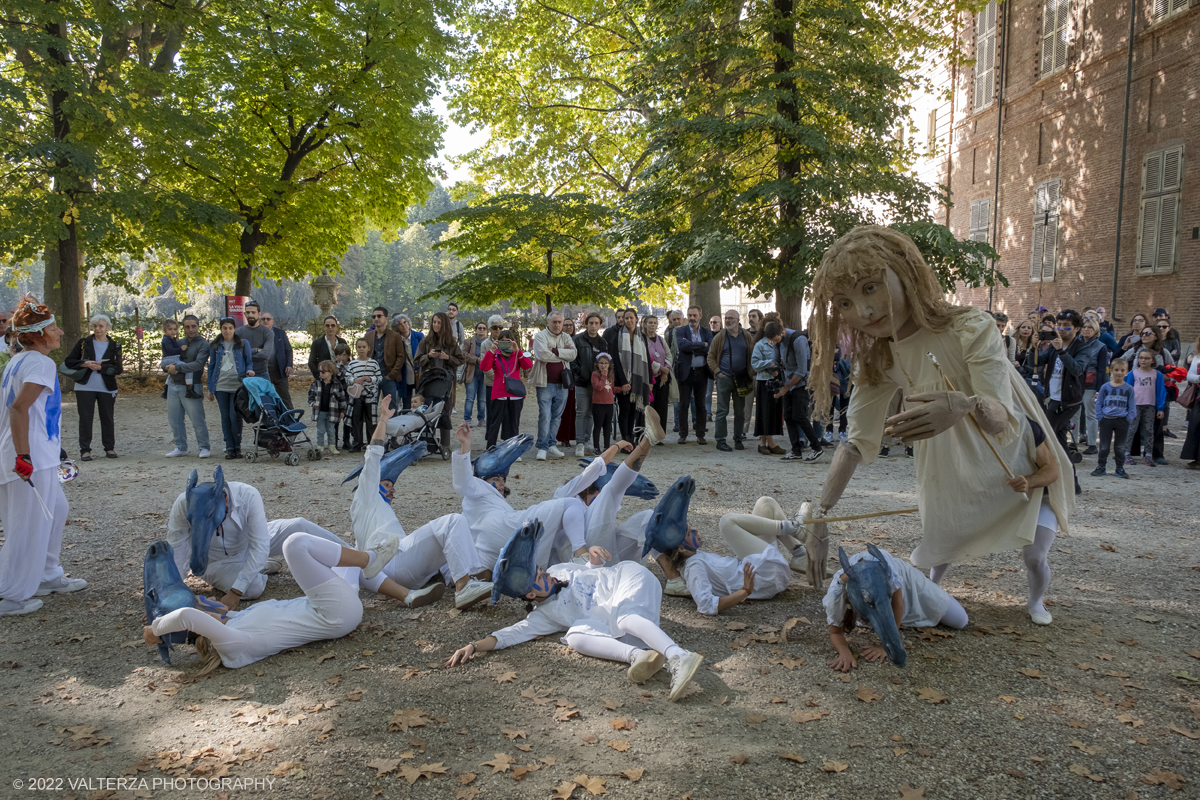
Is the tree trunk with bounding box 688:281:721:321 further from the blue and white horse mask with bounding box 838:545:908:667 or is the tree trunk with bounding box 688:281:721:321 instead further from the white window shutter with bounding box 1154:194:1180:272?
the blue and white horse mask with bounding box 838:545:908:667

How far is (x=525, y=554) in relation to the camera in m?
4.18

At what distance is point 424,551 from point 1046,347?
28.3 feet

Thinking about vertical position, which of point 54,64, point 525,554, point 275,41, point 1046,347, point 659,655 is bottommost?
point 659,655

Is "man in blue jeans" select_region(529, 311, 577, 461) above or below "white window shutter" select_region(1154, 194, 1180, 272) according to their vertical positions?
below

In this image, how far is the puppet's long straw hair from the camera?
11.6 ft

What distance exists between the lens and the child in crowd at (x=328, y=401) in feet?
33.9

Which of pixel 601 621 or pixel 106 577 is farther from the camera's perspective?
pixel 106 577

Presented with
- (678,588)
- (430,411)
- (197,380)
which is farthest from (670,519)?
(197,380)

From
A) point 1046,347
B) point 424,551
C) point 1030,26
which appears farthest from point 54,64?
point 1030,26

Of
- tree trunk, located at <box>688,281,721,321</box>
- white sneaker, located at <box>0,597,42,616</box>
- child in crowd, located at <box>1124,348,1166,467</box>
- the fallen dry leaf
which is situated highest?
tree trunk, located at <box>688,281,721,321</box>

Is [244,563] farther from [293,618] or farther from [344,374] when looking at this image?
[344,374]

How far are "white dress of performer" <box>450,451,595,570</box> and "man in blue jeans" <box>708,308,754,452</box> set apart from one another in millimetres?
6069

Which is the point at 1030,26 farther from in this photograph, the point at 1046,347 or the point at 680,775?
the point at 680,775

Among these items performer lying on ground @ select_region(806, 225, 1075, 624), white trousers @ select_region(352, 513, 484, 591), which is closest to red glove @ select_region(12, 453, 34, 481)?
white trousers @ select_region(352, 513, 484, 591)
